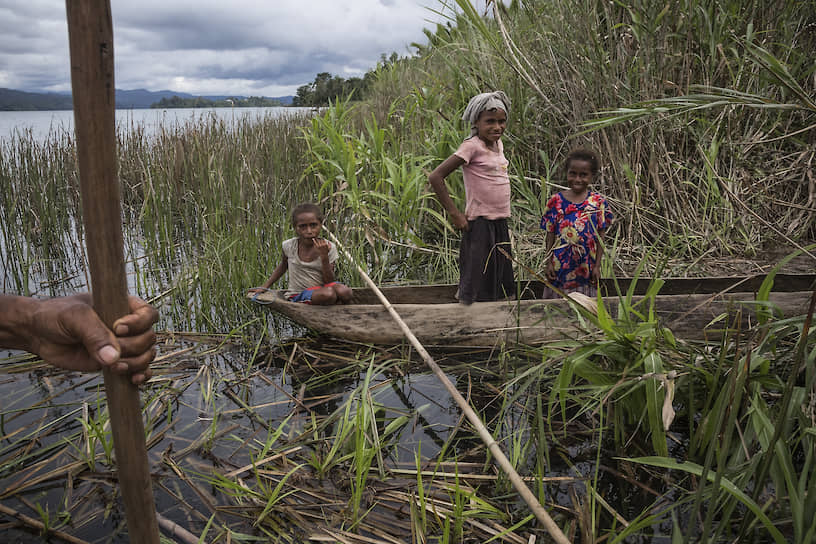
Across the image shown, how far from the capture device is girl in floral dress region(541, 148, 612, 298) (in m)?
2.91

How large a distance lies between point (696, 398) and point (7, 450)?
2.75m

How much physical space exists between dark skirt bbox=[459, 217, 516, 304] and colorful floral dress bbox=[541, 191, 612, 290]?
0.29m

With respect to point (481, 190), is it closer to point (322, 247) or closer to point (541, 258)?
point (322, 247)

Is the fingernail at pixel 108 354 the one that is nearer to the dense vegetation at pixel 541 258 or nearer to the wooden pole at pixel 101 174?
the wooden pole at pixel 101 174

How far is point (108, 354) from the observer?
96cm

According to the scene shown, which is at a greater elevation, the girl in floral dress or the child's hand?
the girl in floral dress

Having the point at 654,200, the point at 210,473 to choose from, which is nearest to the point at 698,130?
the point at 654,200

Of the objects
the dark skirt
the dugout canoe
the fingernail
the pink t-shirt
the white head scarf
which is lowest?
the dugout canoe

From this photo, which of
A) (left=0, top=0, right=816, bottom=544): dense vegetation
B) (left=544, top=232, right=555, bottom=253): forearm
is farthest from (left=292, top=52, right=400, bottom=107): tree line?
(left=544, top=232, right=555, bottom=253): forearm

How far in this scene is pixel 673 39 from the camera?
4070 mm

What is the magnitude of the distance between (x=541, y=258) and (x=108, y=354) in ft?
11.1

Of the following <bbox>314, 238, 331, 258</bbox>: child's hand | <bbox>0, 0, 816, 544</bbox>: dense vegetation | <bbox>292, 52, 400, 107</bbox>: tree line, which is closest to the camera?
<bbox>0, 0, 816, 544</bbox>: dense vegetation

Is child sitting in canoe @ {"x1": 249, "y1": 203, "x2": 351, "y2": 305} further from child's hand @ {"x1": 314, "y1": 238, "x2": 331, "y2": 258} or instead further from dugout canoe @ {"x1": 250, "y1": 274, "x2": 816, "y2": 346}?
dugout canoe @ {"x1": 250, "y1": 274, "x2": 816, "y2": 346}

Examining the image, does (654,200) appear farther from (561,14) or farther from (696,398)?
(696,398)
